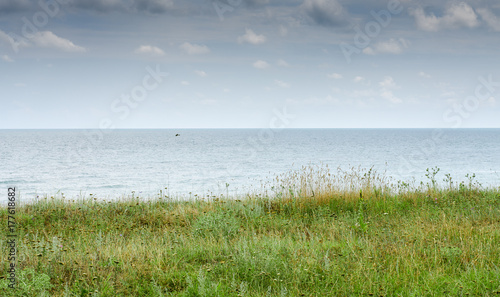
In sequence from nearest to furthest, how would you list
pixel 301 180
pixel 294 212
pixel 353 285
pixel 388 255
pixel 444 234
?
pixel 353 285 → pixel 388 255 → pixel 444 234 → pixel 294 212 → pixel 301 180

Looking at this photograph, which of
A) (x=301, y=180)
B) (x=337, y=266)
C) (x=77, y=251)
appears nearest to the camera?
(x=337, y=266)

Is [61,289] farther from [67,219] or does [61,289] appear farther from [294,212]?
[294,212]

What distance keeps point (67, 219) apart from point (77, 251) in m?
3.75

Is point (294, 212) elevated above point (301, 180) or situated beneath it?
situated beneath

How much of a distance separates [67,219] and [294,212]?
6.12m

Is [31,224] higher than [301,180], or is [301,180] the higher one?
[301,180]

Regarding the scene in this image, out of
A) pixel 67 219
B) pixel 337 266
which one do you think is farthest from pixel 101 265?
pixel 67 219

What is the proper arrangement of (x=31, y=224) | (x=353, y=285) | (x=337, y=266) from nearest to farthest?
(x=353, y=285) < (x=337, y=266) < (x=31, y=224)

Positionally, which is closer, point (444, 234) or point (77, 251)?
point (77, 251)

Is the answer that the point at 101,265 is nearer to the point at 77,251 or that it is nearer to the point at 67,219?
the point at 77,251

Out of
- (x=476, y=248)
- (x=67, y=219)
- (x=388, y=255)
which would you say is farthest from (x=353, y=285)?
(x=67, y=219)

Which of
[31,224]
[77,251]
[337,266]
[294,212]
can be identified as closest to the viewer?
[337,266]

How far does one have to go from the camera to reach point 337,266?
5.33 metres

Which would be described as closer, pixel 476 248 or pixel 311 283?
pixel 311 283
